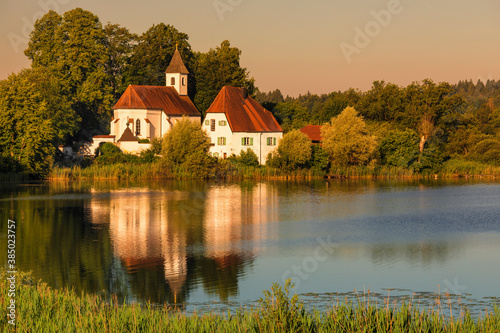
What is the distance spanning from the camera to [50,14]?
9000 centimetres

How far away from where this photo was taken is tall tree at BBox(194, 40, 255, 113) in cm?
9119

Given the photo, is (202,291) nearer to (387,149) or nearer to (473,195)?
(473,195)

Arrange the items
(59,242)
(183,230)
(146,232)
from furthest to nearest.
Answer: (183,230)
(146,232)
(59,242)

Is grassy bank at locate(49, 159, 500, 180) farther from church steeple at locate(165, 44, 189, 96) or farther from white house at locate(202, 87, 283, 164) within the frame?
church steeple at locate(165, 44, 189, 96)

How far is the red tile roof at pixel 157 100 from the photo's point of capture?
84688mm

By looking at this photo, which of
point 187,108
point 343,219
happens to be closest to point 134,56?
point 187,108

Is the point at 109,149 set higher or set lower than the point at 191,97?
lower

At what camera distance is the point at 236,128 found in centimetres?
7869

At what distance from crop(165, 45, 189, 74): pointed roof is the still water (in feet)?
125

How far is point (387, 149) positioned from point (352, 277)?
179ft

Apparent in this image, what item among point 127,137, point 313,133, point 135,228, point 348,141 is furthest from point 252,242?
point 313,133

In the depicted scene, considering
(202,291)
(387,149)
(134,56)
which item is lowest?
(202,291)

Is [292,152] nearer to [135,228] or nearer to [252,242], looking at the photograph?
[135,228]

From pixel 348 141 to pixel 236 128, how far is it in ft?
44.4
